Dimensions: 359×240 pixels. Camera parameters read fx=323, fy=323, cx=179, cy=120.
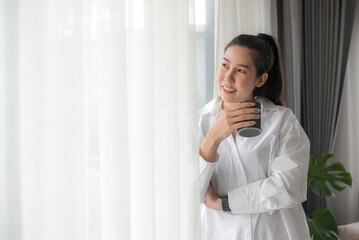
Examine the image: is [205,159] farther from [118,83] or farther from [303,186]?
[118,83]

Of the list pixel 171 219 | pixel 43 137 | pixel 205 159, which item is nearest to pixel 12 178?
pixel 43 137

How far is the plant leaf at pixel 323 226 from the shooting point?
2.10 meters

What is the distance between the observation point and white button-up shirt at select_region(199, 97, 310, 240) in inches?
43.1

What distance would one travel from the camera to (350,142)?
9.81 ft

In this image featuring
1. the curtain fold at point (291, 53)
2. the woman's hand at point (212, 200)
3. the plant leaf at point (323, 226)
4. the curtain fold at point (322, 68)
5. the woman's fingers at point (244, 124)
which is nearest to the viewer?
the woman's fingers at point (244, 124)

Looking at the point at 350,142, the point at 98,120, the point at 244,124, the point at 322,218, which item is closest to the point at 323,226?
the point at 322,218

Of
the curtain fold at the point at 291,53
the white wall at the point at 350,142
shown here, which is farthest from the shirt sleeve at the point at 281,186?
the white wall at the point at 350,142

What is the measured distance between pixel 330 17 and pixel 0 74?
258 centimetres

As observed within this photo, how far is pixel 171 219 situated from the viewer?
32.3 inches

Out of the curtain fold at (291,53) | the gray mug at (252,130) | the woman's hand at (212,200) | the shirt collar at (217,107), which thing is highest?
the curtain fold at (291,53)

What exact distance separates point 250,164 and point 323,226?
129 centimetres

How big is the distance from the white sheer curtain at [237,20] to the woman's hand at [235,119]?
419mm

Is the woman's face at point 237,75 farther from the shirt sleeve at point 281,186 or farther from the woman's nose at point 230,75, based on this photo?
the shirt sleeve at point 281,186

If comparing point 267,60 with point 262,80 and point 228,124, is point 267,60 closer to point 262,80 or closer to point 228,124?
point 262,80
